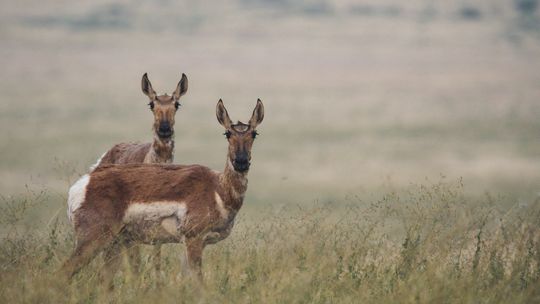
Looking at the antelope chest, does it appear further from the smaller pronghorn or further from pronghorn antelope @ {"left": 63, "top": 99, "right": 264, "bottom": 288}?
the smaller pronghorn

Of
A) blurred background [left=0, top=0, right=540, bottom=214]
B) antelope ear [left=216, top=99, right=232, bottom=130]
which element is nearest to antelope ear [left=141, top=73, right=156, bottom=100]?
antelope ear [left=216, top=99, right=232, bottom=130]

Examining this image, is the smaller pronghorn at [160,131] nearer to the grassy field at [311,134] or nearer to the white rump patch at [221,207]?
the grassy field at [311,134]

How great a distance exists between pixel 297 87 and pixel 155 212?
78938mm

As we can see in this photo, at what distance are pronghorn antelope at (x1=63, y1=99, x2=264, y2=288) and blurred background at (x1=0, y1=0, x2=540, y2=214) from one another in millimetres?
9440

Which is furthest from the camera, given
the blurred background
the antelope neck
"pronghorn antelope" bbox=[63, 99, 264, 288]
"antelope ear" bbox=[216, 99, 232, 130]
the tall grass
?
the blurred background

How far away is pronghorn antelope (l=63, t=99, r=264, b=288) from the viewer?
9438mm

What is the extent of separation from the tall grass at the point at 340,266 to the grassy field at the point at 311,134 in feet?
0.09

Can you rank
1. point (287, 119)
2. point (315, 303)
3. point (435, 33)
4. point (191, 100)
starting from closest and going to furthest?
1. point (315, 303)
2. point (287, 119)
3. point (191, 100)
4. point (435, 33)

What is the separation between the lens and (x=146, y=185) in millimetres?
9836

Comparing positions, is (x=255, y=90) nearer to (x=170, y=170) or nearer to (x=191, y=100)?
(x=191, y=100)

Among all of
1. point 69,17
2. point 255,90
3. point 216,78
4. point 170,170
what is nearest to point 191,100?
point 255,90

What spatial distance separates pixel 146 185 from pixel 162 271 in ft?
3.57

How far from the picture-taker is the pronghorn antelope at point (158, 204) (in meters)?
9.44

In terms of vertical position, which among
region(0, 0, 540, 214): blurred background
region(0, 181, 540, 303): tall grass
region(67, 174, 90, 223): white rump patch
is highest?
region(67, 174, 90, 223): white rump patch
